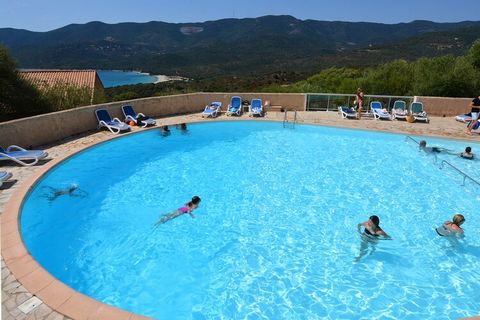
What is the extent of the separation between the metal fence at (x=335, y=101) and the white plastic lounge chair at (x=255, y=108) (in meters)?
2.55

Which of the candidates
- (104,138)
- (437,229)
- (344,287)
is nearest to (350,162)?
(437,229)

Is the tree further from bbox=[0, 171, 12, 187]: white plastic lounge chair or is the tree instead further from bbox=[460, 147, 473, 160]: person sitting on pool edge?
bbox=[460, 147, 473, 160]: person sitting on pool edge

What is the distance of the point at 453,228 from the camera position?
690 centimetres

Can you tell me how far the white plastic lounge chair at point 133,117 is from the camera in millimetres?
13312

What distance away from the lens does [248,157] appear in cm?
1178

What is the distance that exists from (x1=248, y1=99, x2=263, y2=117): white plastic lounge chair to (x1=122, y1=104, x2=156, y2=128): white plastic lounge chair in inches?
180

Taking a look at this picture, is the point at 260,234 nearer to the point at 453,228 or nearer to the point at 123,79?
the point at 453,228

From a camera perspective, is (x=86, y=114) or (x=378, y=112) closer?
(x=86, y=114)

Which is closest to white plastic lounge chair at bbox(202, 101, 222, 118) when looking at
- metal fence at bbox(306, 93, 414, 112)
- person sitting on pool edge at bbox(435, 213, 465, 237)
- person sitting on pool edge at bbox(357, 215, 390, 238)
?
metal fence at bbox(306, 93, 414, 112)

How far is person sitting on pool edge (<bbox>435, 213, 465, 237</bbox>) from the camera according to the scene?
22.4ft

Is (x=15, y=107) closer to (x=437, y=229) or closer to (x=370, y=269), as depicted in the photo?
(x=370, y=269)

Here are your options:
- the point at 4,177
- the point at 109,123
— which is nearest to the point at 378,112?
the point at 109,123

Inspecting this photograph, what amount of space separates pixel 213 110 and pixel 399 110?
8.74 m

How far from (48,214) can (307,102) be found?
1283 cm
